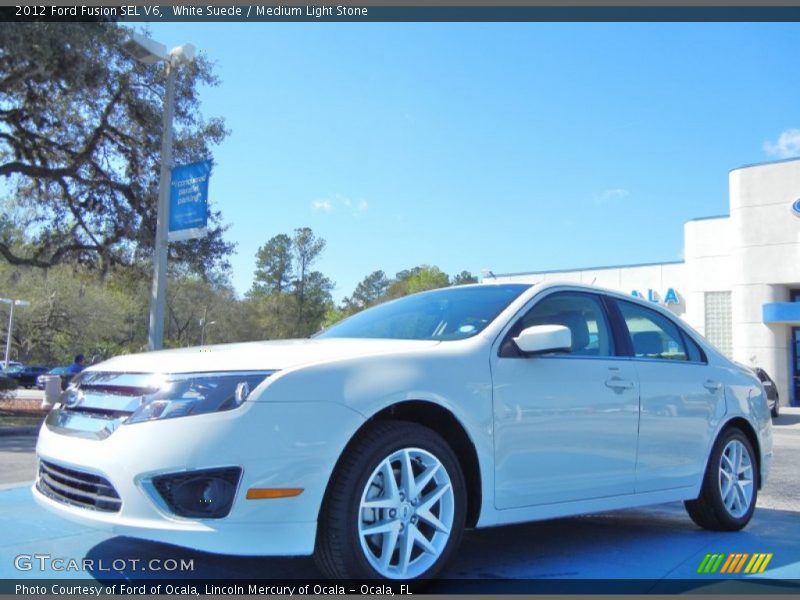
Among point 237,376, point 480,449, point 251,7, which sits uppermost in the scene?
point 251,7

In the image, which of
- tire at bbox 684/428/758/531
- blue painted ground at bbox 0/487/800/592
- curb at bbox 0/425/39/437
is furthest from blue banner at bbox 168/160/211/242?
tire at bbox 684/428/758/531

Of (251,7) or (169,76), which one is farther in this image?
(169,76)

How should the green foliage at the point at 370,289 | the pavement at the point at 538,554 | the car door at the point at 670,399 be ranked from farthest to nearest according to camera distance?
1. the green foliage at the point at 370,289
2. the car door at the point at 670,399
3. the pavement at the point at 538,554

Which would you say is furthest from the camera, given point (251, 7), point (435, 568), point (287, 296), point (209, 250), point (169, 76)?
point (287, 296)

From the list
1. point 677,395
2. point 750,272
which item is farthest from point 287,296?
point 677,395

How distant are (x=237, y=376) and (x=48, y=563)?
1572 millimetres

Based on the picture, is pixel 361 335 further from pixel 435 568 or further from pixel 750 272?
pixel 750 272

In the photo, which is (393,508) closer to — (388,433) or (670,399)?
(388,433)

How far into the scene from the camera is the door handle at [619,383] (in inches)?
177

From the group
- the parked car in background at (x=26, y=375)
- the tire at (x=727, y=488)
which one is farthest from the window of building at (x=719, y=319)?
the parked car in background at (x=26, y=375)

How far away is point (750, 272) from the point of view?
27328mm

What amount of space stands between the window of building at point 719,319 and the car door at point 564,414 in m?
26.4

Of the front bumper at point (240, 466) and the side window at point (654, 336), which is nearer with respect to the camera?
the front bumper at point (240, 466)

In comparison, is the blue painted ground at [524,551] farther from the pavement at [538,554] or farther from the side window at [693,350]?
the side window at [693,350]
